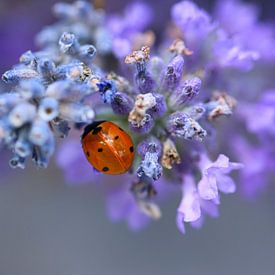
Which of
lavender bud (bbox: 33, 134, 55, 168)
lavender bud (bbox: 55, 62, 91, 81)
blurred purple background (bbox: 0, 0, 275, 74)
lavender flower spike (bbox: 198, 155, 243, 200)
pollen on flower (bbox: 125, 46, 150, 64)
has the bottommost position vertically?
lavender flower spike (bbox: 198, 155, 243, 200)

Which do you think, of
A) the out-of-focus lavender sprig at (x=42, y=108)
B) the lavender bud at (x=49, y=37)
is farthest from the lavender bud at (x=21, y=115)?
the lavender bud at (x=49, y=37)

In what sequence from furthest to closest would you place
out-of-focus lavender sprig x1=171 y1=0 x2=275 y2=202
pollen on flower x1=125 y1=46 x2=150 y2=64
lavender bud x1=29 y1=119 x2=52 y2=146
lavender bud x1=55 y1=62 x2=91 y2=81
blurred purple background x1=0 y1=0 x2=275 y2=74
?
blurred purple background x1=0 y1=0 x2=275 y2=74, out-of-focus lavender sprig x1=171 y1=0 x2=275 y2=202, pollen on flower x1=125 y1=46 x2=150 y2=64, lavender bud x1=55 y1=62 x2=91 y2=81, lavender bud x1=29 y1=119 x2=52 y2=146

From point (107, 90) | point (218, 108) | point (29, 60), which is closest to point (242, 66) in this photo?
point (218, 108)

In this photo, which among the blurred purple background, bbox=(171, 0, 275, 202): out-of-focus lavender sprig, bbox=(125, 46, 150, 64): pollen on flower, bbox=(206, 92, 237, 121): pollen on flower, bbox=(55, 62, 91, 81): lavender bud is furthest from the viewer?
the blurred purple background

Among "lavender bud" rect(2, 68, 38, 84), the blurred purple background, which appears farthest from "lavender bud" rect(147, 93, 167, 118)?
the blurred purple background

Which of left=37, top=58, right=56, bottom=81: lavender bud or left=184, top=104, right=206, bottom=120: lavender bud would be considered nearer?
left=37, top=58, right=56, bottom=81: lavender bud

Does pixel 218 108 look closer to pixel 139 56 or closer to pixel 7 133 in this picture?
pixel 139 56

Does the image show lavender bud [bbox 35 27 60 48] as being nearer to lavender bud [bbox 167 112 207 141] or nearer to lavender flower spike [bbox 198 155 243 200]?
lavender bud [bbox 167 112 207 141]

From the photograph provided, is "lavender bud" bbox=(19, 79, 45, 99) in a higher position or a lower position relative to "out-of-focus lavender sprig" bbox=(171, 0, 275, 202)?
lower
